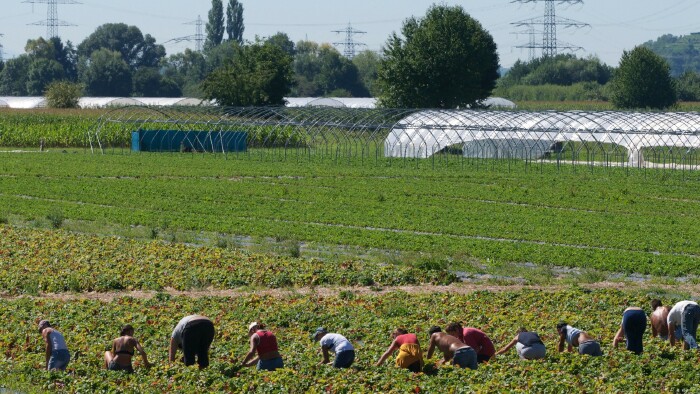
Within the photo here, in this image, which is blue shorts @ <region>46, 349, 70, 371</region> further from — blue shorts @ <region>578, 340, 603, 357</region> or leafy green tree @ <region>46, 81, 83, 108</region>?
leafy green tree @ <region>46, 81, 83, 108</region>

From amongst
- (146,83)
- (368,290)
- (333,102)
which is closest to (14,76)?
(146,83)

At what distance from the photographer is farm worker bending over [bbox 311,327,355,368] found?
17.0 m

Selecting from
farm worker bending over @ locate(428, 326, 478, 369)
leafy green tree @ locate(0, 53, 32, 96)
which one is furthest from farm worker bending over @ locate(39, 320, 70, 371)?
leafy green tree @ locate(0, 53, 32, 96)

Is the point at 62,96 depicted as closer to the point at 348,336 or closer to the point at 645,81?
the point at 645,81

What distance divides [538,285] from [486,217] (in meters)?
11.8

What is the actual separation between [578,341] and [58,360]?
7882 millimetres

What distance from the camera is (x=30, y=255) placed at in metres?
28.7

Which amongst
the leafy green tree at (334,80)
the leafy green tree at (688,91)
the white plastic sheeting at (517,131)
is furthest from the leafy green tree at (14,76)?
the white plastic sheeting at (517,131)

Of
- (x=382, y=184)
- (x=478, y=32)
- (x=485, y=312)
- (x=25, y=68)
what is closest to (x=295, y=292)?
(x=485, y=312)

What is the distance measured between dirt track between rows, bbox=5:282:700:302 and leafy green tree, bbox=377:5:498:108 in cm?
7423

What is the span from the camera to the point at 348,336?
20.1 meters

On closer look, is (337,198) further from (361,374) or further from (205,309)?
(361,374)

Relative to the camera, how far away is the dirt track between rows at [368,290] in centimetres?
2444

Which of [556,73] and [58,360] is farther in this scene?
[556,73]
